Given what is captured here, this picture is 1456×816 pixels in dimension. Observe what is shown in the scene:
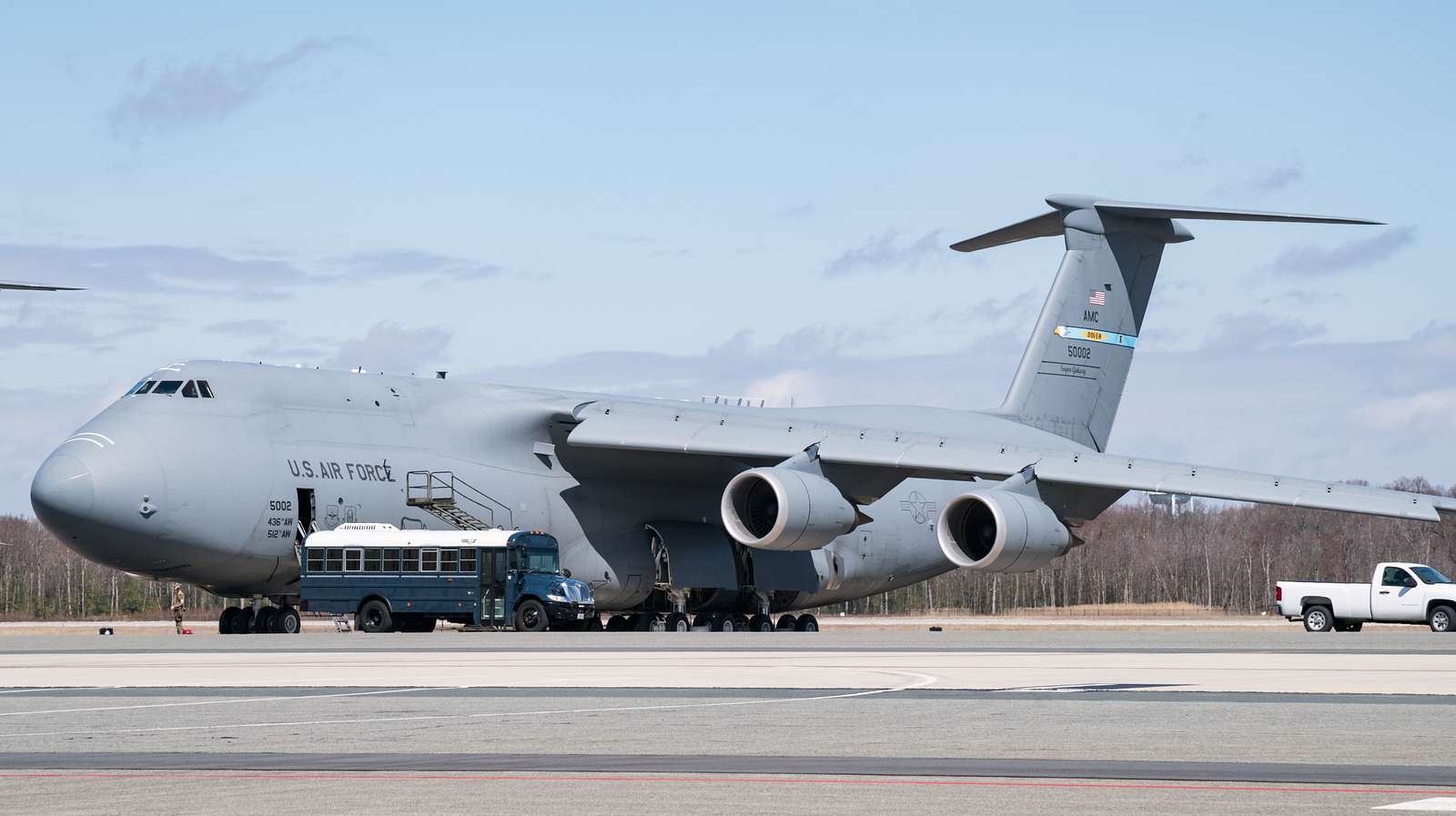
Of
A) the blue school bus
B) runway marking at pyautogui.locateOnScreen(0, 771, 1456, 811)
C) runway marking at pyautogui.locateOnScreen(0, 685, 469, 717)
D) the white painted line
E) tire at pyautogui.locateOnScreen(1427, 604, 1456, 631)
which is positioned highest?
the blue school bus

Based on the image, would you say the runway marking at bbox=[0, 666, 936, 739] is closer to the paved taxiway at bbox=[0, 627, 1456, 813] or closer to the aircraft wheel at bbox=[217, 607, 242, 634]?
the paved taxiway at bbox=[0, 627, 1456, 813]

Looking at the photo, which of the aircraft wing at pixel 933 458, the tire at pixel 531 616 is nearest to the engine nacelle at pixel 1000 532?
the aircraft wing at pixel 933 458

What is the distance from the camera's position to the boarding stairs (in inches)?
1166

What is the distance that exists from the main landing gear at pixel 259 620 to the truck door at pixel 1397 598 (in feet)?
61.3

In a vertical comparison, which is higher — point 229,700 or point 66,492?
point 66,492

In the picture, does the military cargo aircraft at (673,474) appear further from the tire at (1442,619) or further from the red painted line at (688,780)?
the red painted line at (688,780)

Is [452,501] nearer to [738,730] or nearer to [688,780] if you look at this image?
[738,730]

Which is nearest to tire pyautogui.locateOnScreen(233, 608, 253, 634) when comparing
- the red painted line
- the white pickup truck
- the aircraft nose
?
the aircraft nose

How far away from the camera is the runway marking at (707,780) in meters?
8.16

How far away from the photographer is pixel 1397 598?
3331 cm

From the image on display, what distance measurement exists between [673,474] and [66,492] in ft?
35.1

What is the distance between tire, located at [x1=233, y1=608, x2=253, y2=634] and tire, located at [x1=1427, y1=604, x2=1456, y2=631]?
20.0 metres

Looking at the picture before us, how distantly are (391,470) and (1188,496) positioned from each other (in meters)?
12.1

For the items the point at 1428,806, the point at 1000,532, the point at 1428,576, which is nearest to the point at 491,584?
the point at 1000,532
